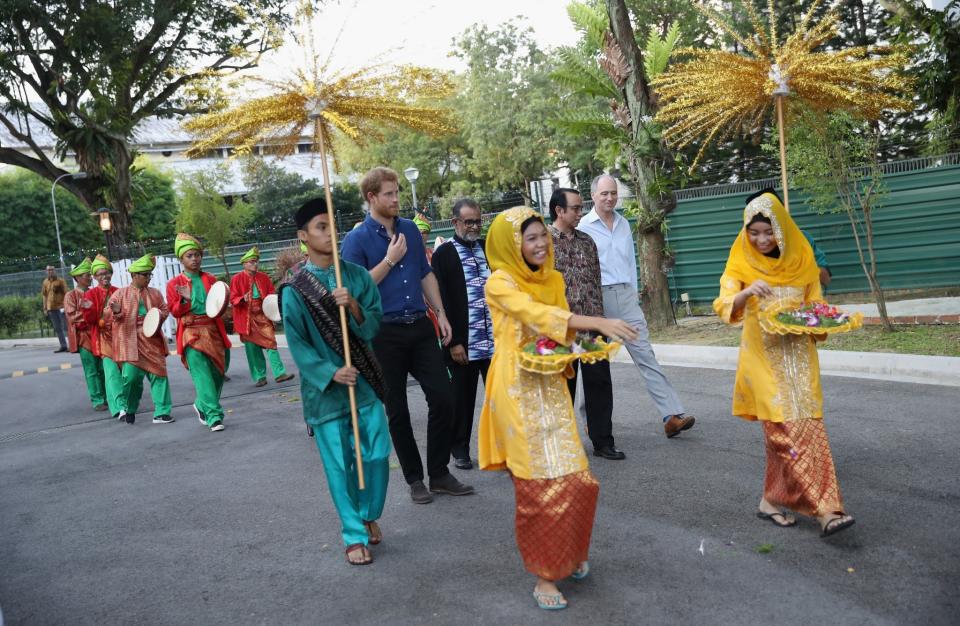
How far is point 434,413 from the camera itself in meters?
6.18

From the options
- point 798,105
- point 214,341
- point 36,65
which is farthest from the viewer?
point 36,65

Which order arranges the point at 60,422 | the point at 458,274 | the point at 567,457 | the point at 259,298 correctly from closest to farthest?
the point at 567,457
the point at 458,274
the point at 60,422
the point at 259,298

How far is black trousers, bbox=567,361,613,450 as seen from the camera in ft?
22.2

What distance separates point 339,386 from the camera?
5.01 meters

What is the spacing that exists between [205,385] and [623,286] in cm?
491

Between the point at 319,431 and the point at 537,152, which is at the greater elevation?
the point at 537,152

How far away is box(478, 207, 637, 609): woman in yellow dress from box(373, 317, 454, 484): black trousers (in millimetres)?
1585

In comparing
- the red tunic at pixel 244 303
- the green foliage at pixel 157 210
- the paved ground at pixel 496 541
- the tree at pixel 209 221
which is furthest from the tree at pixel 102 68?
the green foliage at pixel 157 210

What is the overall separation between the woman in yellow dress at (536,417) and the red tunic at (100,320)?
8.16 m

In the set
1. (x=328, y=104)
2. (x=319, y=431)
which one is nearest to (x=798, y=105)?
(x=328, y=104)

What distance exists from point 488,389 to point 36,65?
2510 cm

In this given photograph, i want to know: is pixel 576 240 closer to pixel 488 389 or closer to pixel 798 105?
pixel 798 105

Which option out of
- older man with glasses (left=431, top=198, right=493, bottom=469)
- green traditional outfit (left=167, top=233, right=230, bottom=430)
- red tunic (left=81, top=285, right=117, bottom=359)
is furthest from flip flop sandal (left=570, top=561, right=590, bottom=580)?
red tunic (left=81, top=285, right=117, bottom=359)

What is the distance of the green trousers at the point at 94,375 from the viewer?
1249 cm
